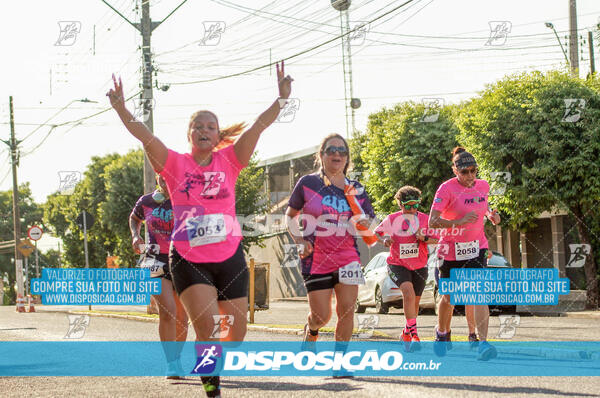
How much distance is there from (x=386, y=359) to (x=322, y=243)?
2.21 meters

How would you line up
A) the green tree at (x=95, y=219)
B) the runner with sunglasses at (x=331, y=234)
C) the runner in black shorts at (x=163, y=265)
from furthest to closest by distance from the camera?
the green tree at (x=95, y=219) → the runner in black shorts at (x=163, y=265) → the runner with sunglasses at (x=331, y=234)

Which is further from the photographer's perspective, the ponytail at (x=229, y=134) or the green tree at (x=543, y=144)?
the green tree at (x=543, y=144)

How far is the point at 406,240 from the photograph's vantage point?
9.27m

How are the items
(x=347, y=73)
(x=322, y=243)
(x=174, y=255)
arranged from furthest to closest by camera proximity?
(x=347, y=73), (x=322, y=243), (x=174, y=255)

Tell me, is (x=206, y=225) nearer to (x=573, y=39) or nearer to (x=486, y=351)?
(x=486, y=351)

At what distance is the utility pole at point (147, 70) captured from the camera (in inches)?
796

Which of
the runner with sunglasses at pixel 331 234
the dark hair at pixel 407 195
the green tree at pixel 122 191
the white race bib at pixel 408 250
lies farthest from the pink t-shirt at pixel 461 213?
the green tree at pixel 122 191

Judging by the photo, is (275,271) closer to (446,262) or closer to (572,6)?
(572,6)

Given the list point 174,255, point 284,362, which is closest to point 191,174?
point 174,255

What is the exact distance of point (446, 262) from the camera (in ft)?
28.3

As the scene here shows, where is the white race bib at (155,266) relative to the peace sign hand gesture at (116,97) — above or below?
below

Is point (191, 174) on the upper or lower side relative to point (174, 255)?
upper

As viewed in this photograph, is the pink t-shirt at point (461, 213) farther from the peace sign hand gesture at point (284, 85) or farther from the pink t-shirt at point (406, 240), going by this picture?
the peace sign hand gesture at point (284, 85)

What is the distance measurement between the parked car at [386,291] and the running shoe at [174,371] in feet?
34.9
